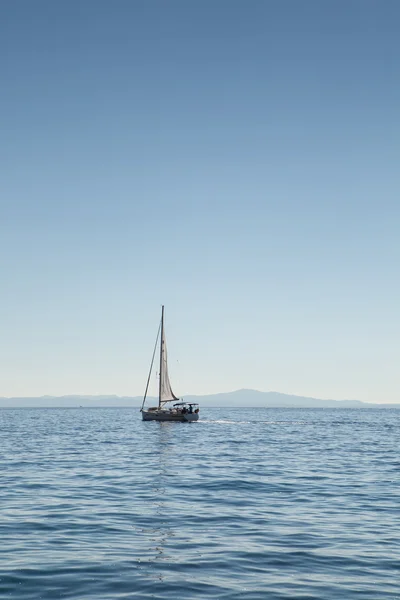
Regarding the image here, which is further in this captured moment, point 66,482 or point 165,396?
point 165,396

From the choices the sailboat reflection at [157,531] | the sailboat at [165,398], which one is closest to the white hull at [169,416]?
the sailboat at [165,398]

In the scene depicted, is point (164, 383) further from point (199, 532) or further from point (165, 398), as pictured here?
point (199, 532)

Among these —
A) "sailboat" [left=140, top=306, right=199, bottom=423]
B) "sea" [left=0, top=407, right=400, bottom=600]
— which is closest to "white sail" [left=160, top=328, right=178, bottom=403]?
"sailboat" [left=140, top=306, right=199, bottom=423]

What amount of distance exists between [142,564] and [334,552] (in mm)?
5029

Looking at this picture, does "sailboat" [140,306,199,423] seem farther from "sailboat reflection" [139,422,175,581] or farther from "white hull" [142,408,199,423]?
"sailboat reflection" [139,422,175,581]

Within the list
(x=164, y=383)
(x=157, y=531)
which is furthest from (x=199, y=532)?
(x=164, y=383)

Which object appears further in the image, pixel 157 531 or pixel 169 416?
pixel 169 416

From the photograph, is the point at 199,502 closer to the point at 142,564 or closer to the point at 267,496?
the point at 267,496

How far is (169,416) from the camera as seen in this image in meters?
110

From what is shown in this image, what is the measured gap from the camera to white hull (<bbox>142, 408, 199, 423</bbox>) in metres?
109

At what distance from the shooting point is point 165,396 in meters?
110

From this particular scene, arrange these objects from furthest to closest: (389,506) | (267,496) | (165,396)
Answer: (165,396)
(267,496)
(389,506)

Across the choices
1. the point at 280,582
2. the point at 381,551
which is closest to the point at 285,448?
the point at 381,551

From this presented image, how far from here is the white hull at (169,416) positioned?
109 meters
